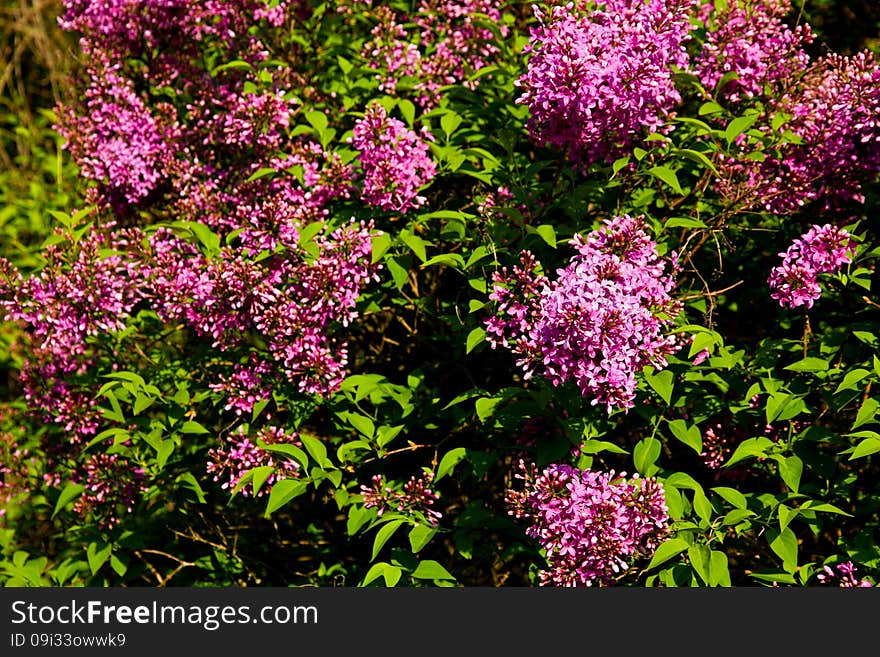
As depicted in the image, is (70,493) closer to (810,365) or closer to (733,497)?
(733,497)

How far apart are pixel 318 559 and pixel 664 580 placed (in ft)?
6.12

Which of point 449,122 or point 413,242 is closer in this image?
point 413,242

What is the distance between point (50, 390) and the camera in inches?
156

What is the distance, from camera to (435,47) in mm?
4023

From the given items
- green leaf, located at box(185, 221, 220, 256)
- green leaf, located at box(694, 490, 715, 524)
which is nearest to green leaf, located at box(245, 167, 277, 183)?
green leaf, located at box(185, 221, 220, 256)

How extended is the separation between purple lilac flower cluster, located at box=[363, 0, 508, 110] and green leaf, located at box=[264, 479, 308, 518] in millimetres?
→ 1722

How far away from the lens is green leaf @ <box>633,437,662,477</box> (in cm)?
292

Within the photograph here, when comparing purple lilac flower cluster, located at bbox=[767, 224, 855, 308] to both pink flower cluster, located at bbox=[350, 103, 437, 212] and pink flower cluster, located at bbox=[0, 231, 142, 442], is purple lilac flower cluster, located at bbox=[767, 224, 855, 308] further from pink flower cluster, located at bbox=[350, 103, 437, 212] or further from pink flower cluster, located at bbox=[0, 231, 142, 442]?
pink flower cluster, located at bbox=[0, 231, 142, 442]

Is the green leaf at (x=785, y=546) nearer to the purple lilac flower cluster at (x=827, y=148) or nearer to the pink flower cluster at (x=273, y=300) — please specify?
the purple lilac flower cluster at (x=827, y=148)

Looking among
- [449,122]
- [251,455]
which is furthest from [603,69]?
[251,455]

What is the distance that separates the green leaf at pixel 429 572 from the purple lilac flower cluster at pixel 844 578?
1.21 metres

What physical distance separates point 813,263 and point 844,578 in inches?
40.8

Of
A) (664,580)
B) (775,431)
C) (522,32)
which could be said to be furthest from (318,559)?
(522,32)

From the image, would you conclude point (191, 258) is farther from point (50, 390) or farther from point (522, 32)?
point (522, 32)
